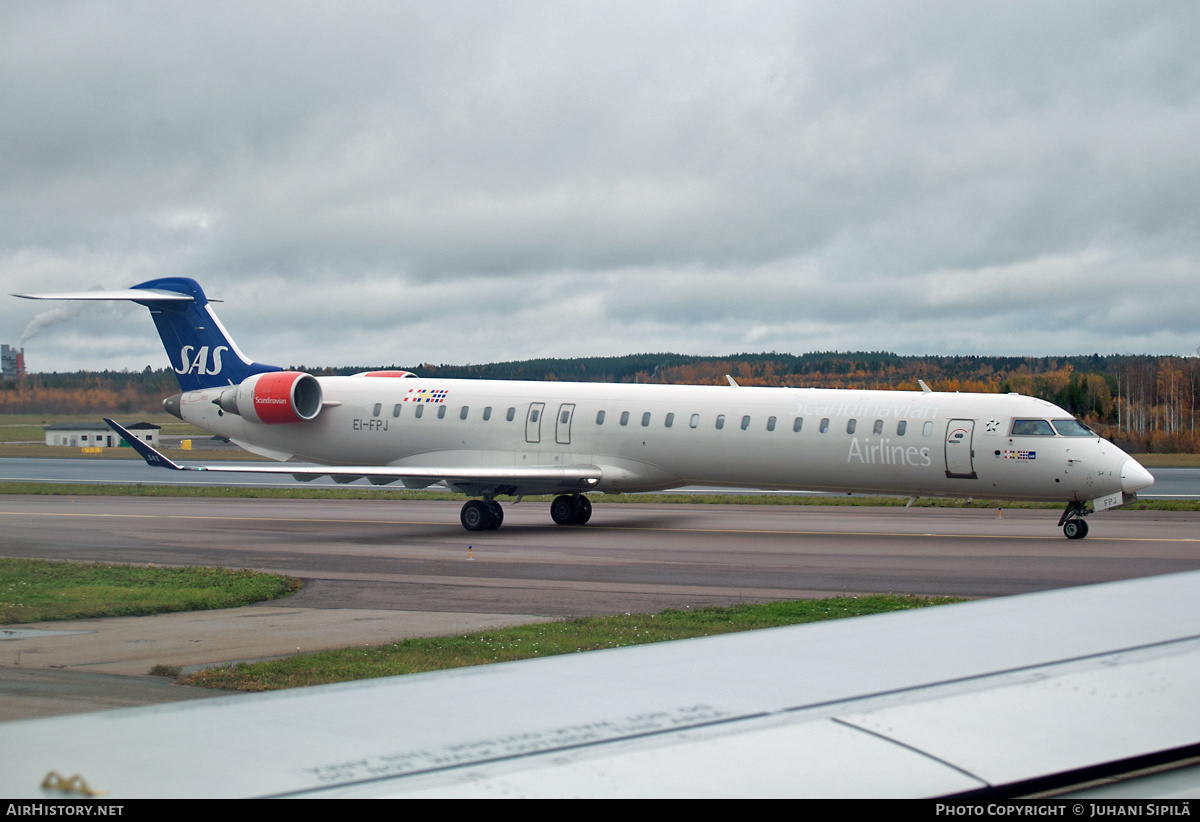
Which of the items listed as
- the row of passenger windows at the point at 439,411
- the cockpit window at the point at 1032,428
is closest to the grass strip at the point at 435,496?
the row of passenger windows at the point at 439,411

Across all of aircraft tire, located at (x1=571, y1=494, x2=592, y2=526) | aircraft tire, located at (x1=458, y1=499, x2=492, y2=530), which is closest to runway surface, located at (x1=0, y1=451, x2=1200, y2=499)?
aircraft tire, located at (x1=571, y1=494, x2=592, y2=526)

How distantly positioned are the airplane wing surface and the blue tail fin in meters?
25.9

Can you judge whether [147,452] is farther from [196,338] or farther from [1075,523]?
[1075,523]

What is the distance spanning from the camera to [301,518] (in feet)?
85.3

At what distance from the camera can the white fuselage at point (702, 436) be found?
771 inches

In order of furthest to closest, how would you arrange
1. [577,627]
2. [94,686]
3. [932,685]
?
[577,627], [94,686], [932,685]

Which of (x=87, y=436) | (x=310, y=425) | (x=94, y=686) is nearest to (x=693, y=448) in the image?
(x=310, y=425)

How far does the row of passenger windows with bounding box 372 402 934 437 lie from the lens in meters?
20.4

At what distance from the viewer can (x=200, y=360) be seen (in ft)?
90.7

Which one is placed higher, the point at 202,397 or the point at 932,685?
the point at 202,397

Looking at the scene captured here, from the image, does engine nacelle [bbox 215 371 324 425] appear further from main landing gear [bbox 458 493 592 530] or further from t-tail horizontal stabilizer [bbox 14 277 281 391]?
main landing gear [bbox 458 493 592 530]
